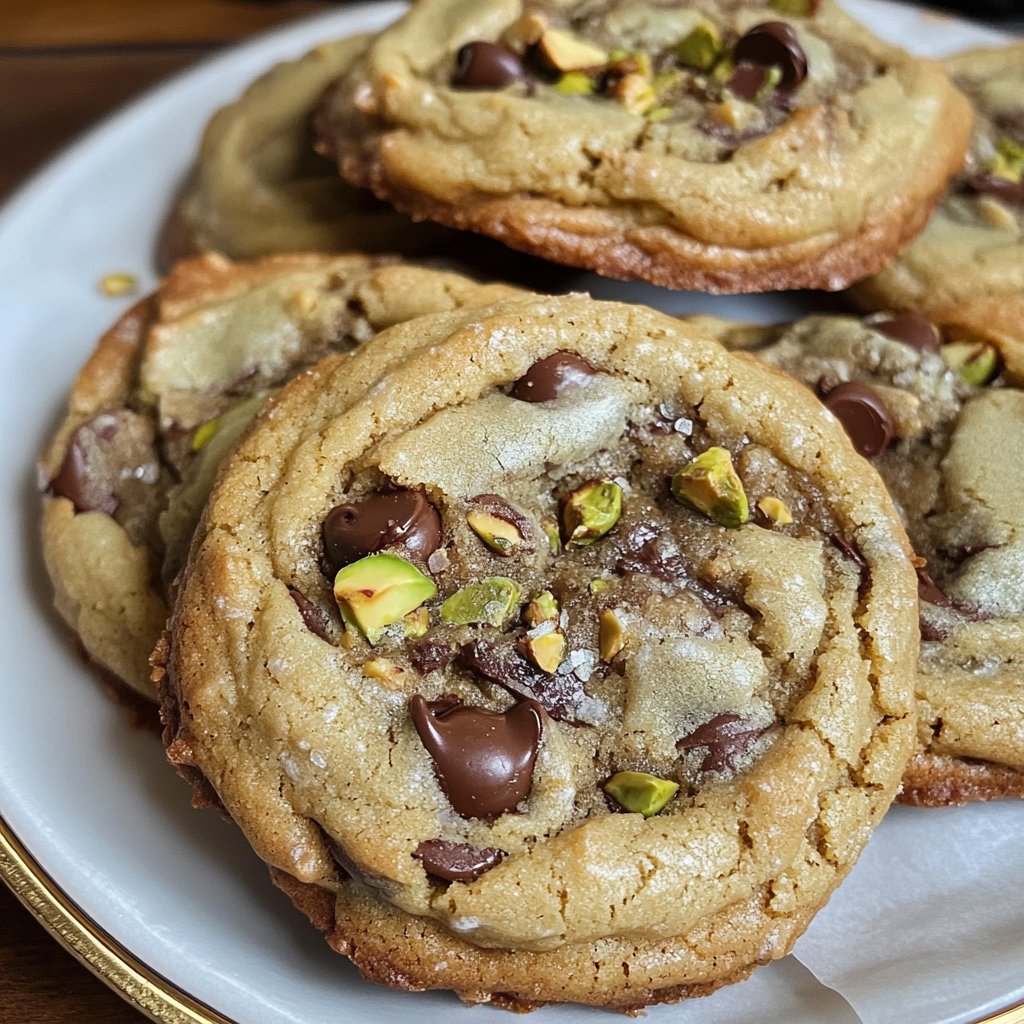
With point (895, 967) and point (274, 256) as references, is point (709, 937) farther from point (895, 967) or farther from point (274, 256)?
point (274, 256)

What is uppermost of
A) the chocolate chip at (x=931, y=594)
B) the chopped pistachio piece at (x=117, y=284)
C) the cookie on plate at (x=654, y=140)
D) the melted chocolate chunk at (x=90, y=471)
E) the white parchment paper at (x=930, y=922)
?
the cookie on plate at (x=654, y=140)

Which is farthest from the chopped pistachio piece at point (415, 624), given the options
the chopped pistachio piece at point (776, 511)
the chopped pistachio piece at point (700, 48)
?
the chopped pistachio piece at point (700, 48)

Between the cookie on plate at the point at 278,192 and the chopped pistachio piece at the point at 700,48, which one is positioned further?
the cookie on plate at the point at 278,192

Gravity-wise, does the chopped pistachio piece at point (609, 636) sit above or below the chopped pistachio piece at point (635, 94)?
below

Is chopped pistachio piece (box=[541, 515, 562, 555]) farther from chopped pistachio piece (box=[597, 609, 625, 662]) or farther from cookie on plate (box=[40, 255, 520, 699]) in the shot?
cookie on plate (box=[40, 255, 520, 699])

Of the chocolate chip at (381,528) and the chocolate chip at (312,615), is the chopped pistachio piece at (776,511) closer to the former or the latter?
the chocolate chip at (381,528)

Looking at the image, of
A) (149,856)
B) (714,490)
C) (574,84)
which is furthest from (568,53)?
(149,856)
